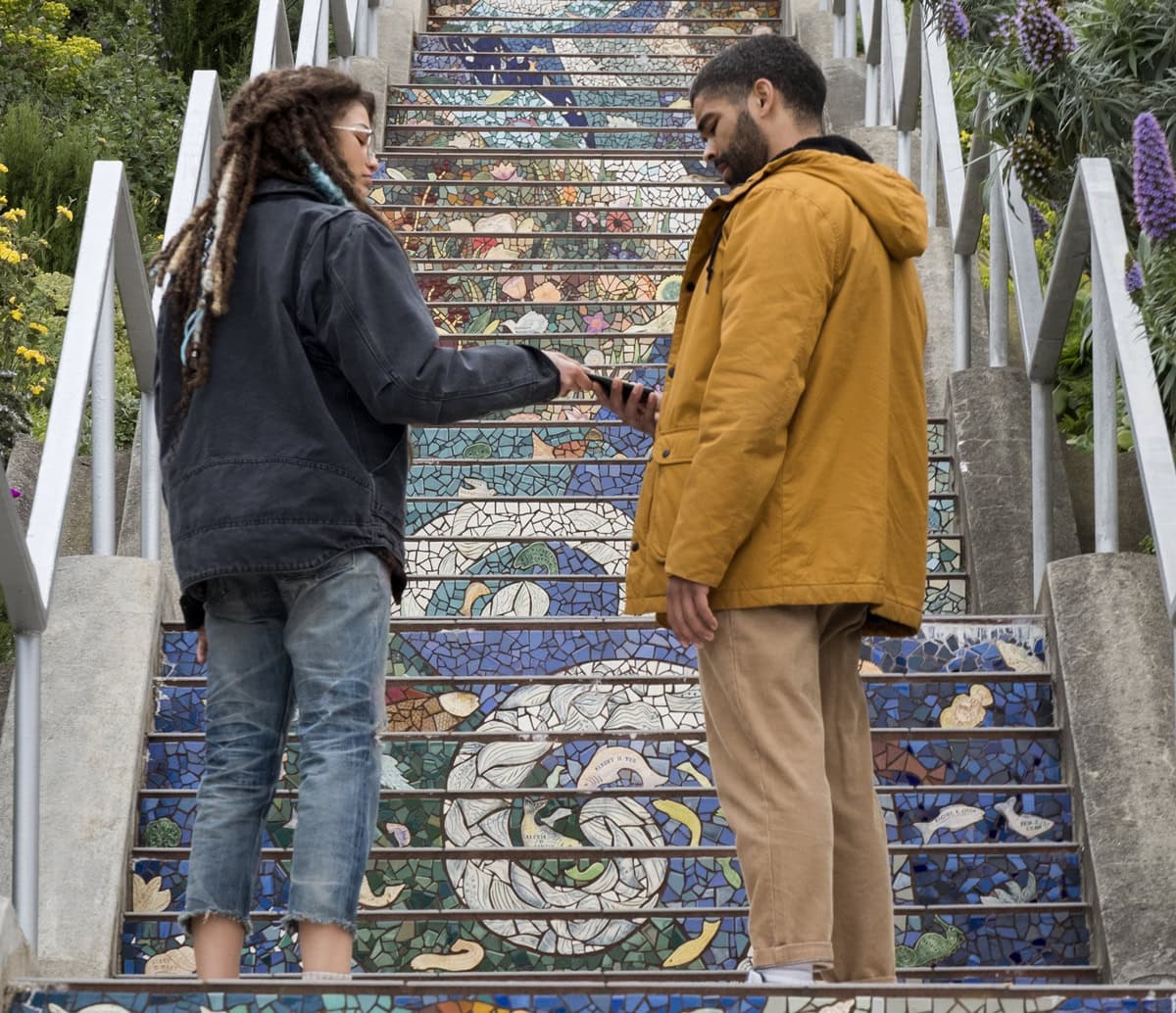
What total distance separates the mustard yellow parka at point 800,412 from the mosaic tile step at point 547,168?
473 cm

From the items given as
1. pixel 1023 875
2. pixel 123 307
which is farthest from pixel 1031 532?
pixel 123 307

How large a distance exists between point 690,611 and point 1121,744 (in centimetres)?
123

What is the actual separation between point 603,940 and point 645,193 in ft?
14.3

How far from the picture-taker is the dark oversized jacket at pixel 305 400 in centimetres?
300

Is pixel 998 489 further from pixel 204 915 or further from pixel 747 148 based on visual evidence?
pixel 204 915

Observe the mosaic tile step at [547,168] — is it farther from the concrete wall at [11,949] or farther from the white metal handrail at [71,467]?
the concrete wall at [11,949]

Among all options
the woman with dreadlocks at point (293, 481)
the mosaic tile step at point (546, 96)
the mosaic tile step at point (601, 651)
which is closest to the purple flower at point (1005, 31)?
the mosaic tile step at point (601, 651)

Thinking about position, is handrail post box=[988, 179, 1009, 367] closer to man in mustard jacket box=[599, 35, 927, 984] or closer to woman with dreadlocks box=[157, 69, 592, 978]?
man in mustard jacket box=[599, 35, 927, 984]

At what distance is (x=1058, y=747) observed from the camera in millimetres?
4293

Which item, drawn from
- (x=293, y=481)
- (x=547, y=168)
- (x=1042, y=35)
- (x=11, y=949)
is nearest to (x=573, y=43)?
(x=547, y=168)

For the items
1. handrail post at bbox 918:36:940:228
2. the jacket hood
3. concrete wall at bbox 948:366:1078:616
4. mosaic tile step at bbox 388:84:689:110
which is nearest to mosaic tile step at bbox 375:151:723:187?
mosaic tile step at bbox 388:84:689:110

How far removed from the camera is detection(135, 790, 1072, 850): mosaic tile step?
4.13 meters

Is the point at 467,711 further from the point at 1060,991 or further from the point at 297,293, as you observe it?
the point at 1060,991

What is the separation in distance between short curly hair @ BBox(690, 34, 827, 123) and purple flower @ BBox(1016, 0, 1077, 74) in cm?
175
